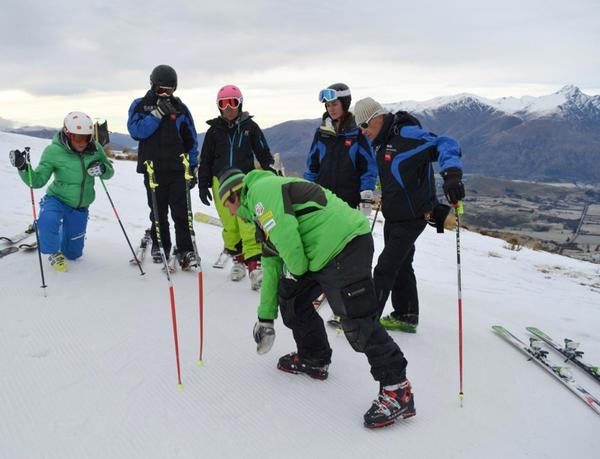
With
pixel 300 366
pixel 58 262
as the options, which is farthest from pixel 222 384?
Result: pixel 58 262

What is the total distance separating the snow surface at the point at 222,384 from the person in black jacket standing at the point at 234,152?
43cm

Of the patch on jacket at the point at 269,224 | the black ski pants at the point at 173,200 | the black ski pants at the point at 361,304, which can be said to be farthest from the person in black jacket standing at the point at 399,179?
the black ski pants at the point at 173,200

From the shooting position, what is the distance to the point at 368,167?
5.11 meters

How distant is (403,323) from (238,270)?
7.45ft

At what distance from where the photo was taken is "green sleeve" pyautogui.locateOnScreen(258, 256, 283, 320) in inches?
138

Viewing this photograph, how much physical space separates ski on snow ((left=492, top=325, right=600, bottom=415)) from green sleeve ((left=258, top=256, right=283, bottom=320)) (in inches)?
108

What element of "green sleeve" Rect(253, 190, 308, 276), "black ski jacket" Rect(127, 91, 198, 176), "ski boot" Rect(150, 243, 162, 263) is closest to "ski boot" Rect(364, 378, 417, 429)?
"green sleeve" Rect(253, 190, 308, 276)

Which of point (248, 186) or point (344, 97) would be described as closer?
point (248, 186)

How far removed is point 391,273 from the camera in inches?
171

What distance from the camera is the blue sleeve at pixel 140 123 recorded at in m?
5.47

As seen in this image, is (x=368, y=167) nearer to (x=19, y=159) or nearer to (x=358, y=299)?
(x=358, y=299)

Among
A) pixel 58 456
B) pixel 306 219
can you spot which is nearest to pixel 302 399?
pixel 306 219

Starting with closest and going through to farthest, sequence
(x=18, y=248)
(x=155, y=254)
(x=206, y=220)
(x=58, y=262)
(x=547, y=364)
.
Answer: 1. (x=547, y=364)
2. (x=58, y=262)
3. (x=18, y=248)
4. (x=155, y=254)
5. (x=206, y=220)

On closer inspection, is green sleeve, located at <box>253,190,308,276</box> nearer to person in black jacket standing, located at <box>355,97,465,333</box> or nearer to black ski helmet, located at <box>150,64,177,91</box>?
person in black jacket standing, located at <box>355,97,465,333</box>
